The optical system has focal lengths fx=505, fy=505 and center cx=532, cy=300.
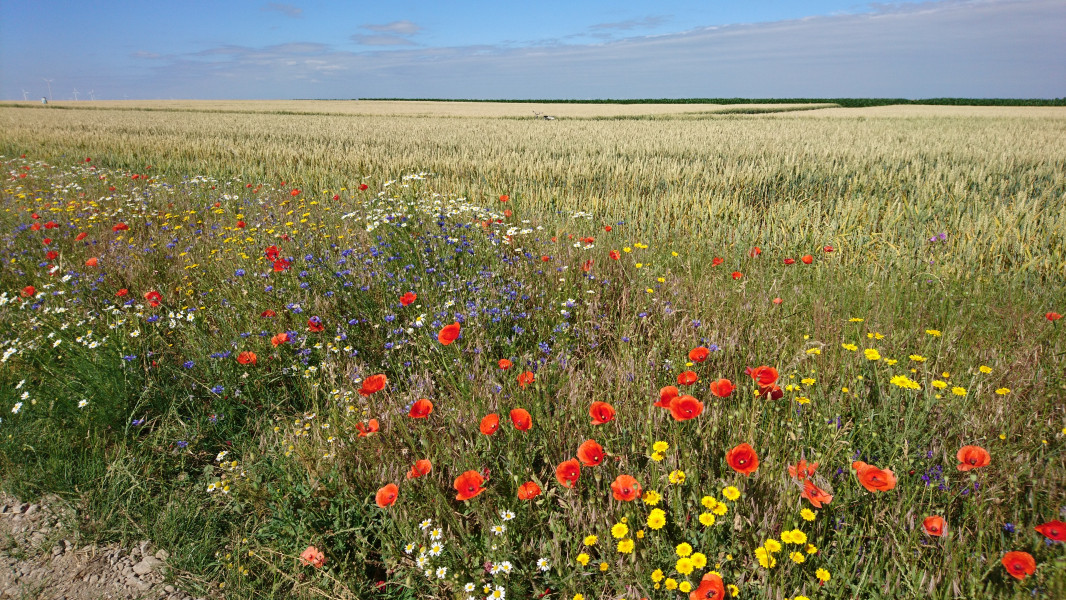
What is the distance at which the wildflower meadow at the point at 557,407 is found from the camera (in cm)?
159

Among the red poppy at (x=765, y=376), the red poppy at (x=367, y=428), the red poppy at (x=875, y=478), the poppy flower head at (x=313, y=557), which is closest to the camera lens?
the red poppy at (x=875, y=478)

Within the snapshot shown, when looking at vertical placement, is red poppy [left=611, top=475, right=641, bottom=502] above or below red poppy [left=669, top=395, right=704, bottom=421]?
below

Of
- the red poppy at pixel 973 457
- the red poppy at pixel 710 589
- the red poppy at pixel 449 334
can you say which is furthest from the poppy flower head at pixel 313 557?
the red poppy at pixel 973 457

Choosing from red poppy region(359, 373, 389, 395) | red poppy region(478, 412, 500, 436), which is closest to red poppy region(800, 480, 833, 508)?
red poppy region(478, 412, 500, 436)

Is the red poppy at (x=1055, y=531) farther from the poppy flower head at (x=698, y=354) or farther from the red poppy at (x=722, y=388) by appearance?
A: the poppy flower head at (x=698, y=354)

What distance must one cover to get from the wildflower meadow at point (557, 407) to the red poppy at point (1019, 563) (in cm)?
2

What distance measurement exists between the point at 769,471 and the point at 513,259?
2.38 m

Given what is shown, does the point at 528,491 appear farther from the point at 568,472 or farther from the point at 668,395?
the point at 668,395

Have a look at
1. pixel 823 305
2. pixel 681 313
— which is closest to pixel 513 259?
pixel 681 313

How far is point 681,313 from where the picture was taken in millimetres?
3211

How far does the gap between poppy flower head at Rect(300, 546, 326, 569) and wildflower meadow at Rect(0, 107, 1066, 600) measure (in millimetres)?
14

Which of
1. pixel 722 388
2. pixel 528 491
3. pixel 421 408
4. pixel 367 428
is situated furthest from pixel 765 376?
pixel 367 428

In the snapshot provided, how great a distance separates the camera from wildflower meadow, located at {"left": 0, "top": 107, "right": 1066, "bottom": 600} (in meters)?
1.59

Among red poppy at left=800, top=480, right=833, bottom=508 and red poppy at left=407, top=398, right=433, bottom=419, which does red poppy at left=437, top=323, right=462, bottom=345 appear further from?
red poppy at left=800, top=480, right=833, bottom=508
